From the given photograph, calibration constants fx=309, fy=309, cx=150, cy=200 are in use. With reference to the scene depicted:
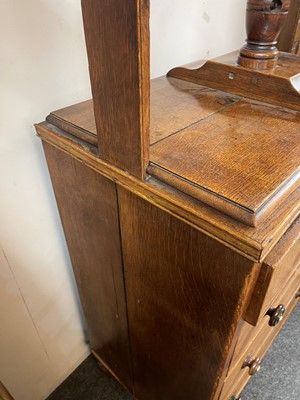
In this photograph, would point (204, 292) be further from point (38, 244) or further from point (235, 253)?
point (38, 244)

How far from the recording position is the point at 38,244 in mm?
833

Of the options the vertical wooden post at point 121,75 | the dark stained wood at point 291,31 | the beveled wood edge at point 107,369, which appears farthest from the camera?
the beveled wood edge at point 107,369

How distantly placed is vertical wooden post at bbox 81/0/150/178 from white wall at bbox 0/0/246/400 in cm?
24

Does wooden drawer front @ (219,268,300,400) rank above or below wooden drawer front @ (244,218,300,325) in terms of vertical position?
below

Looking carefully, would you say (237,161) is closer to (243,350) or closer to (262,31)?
(262,31)

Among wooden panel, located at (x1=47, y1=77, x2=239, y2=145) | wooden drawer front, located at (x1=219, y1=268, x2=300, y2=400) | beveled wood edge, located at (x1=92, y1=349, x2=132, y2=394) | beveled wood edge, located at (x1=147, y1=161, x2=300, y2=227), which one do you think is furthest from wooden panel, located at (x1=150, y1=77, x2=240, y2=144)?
beveled wood edge, located at (x1=92, y1=349, x2=132, y2=394)

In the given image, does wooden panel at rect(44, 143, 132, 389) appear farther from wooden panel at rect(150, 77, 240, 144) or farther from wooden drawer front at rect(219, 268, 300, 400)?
wooden drawer front at rect(219, 268, 300, 400)

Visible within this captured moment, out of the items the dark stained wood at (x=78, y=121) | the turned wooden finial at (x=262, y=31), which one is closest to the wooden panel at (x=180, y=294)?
the dark stained wood at (x=78, y=121)

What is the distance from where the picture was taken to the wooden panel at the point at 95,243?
0.61 m

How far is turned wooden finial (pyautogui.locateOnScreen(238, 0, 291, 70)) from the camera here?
0.62 meters

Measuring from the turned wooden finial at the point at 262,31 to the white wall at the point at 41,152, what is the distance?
281 mm

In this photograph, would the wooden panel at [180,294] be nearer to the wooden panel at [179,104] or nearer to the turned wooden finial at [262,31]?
the wooden panel at [179,104]

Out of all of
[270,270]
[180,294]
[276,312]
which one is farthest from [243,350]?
[270,270]

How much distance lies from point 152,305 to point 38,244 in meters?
0.36
